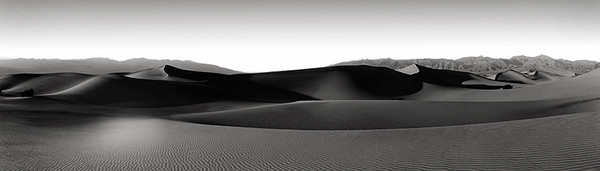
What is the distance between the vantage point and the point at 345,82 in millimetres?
64562

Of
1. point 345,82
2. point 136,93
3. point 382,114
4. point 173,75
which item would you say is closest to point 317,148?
point 382,114

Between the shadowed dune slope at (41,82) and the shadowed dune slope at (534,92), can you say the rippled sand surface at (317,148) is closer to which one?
the shadowed dune slope at (534,92)

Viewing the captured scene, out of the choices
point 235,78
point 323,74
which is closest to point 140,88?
point 235,78

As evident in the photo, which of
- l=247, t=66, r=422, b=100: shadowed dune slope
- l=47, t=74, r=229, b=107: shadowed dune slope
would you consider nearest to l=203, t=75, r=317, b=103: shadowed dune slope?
l=247, t=66, r=422, b=100: shadowed dune slope

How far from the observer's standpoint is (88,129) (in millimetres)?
20438

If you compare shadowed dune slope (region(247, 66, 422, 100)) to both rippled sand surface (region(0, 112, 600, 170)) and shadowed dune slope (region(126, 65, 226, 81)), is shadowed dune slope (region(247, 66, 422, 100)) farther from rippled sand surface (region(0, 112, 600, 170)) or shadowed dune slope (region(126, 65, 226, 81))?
rippled sand surface (region(0, 112, 600, 170))

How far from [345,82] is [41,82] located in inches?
1552

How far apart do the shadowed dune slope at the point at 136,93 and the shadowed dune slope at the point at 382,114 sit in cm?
1331

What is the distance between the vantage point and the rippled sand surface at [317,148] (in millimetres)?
10695

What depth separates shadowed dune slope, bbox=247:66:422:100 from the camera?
59906mm

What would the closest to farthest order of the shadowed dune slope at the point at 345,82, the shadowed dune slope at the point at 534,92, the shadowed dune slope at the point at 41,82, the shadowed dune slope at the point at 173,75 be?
the shadowed dune slope at the point at 534,92 → the shadowed dune slope at the point at 41,82 → the shadowed dune slope at the point at 345,82 → the shadowed dune slope at the point at 173,75

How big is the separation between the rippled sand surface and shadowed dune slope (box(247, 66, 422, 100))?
4016 cm

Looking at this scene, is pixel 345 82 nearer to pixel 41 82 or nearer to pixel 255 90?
pixel 255 90

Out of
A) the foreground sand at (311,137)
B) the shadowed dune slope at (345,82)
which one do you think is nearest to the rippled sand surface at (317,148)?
the foreground sand at (311,137)
